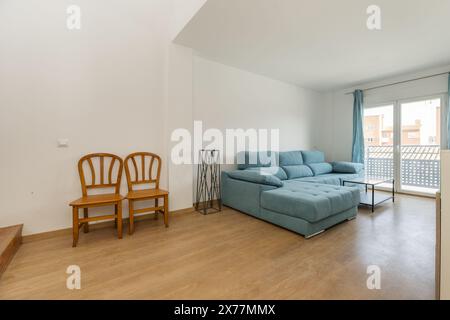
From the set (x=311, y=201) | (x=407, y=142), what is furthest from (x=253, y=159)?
(x=407, y=142)

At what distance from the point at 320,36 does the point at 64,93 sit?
3259 millimetres

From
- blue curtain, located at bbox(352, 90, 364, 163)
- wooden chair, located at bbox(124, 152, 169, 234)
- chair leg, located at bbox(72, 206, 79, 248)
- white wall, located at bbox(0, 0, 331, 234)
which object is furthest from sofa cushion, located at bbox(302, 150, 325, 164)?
chair leg, located at bbox(72, 206, 79, 248)

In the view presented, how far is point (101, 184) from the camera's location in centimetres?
240

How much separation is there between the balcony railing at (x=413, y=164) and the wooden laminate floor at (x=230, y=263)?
2.36 m

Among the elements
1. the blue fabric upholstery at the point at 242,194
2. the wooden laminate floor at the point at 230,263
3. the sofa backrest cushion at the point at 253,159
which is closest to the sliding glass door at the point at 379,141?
the wooden laminate floor at the point at 230,263

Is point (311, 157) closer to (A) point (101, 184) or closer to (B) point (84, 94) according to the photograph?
(A) point (101, 184)

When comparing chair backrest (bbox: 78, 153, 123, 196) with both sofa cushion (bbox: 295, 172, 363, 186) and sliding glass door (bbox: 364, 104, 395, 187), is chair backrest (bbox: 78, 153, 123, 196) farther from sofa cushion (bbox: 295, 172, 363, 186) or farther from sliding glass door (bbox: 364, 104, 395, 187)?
sliding glass door (bbox: 364, 104, 395, 187)

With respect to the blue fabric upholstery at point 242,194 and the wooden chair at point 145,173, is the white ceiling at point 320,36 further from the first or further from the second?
the blue fabric upholstery at point 242,194

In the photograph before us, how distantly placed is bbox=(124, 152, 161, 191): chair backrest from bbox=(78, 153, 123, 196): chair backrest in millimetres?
123

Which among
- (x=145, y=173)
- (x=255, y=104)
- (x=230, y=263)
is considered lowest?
(x=230, y=263)

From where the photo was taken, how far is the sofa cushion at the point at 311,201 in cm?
208
